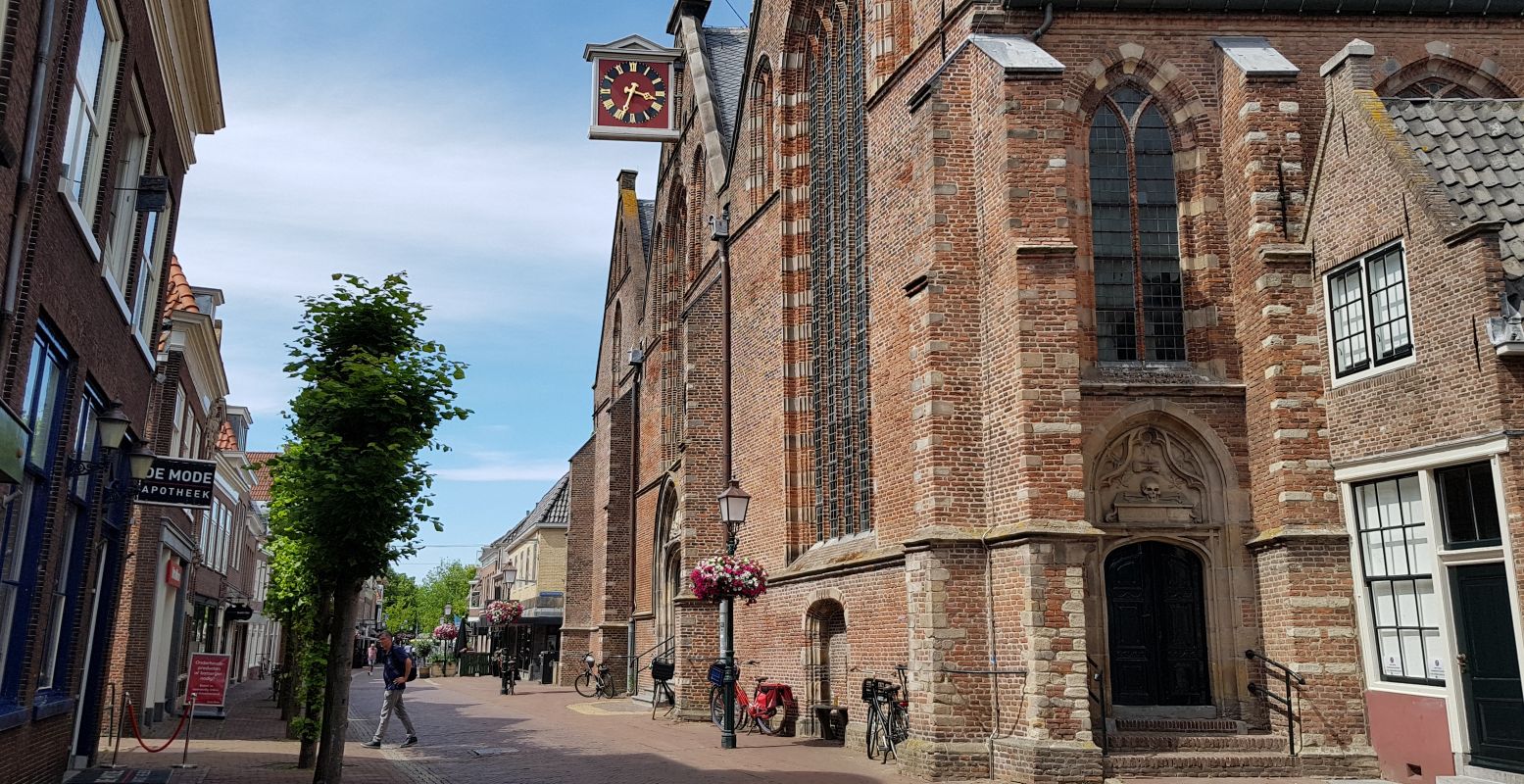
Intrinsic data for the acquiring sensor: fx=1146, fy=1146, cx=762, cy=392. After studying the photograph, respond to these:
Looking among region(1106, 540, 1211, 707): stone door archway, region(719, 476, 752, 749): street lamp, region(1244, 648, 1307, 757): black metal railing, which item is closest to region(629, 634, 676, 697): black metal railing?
region(719, 476, 752, 749): street lamp

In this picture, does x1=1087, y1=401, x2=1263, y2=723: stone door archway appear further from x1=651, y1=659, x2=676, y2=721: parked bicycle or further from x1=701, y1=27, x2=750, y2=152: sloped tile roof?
x1=701, y1=27, x2=750, y2=152: sloped tile roof

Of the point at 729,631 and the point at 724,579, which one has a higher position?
the point at 724,579

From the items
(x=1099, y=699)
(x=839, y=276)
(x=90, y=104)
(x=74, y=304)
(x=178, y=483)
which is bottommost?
(x=1099, y=699)

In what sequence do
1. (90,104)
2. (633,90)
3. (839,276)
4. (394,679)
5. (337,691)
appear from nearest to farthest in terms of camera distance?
(90,104) < (337,691) < (394,679) < (839,276) < (633,90)

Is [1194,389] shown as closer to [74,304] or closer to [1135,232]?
[1135,232]

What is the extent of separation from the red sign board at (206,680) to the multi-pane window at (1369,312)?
15443 mm

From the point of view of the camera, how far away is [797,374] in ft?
70.5

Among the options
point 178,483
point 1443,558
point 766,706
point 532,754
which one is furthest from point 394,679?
point 1443,558

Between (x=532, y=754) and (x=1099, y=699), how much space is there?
8060 millimetres

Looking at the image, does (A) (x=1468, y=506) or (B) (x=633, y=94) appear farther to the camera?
(B) (x=633, y=94)

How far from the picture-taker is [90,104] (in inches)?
444

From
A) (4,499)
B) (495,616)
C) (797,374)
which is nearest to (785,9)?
(797,374)

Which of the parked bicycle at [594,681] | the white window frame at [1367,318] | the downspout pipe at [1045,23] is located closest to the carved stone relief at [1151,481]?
the white window frame at [1367,318]

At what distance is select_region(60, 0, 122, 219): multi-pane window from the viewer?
1058 cm
